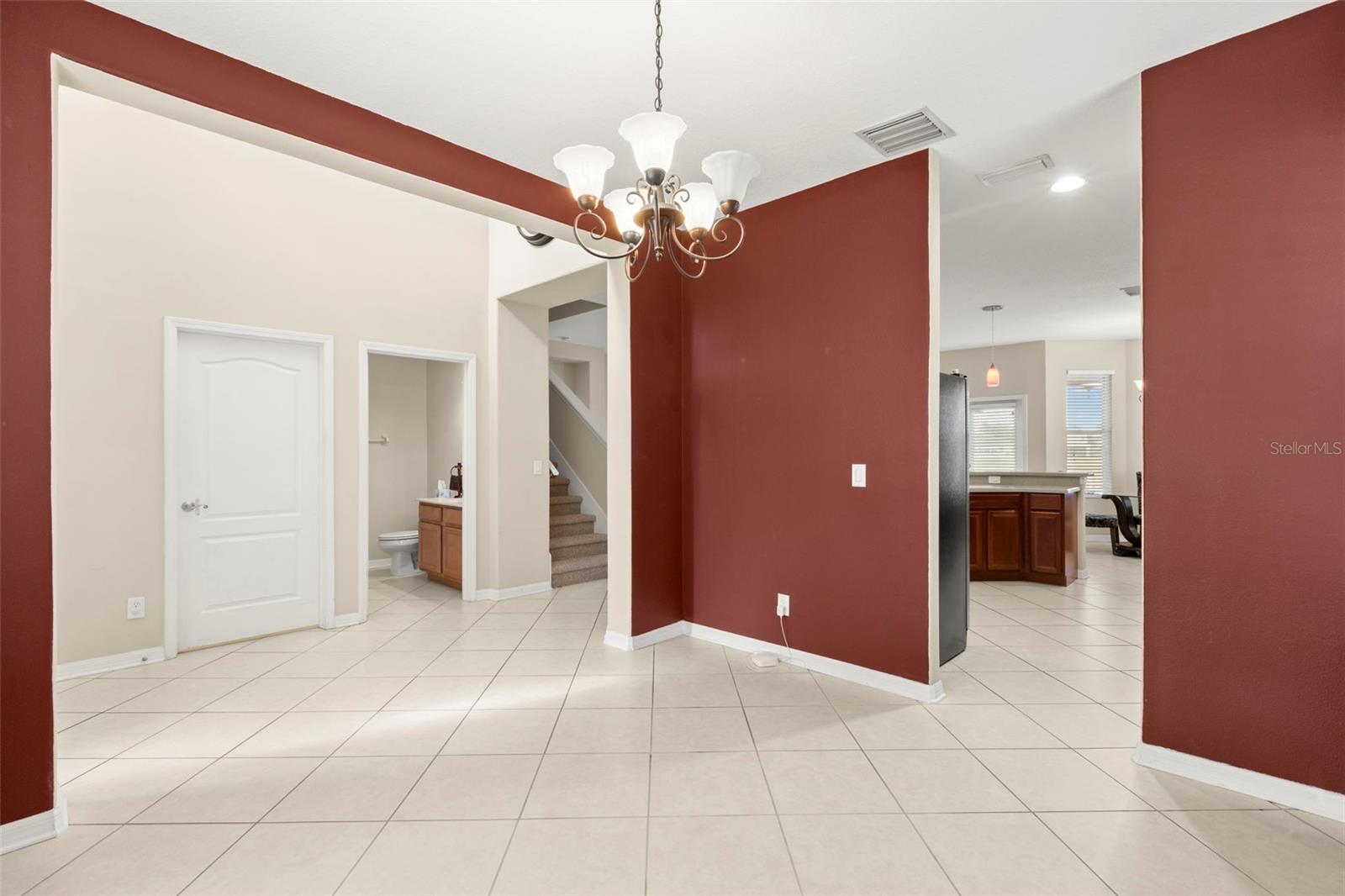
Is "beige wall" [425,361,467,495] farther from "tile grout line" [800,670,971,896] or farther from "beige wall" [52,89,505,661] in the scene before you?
"tile grout line" [800,670,971,896]

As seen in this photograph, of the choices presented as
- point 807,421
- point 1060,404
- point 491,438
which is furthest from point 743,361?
point 1060,404

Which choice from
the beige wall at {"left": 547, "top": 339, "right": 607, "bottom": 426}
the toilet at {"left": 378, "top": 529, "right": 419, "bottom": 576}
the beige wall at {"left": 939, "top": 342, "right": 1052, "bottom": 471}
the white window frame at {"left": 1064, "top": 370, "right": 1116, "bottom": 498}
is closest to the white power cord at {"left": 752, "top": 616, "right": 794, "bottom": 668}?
the toilet at {"left": 378, "top": 529, "right": 419, "bottom": 576}

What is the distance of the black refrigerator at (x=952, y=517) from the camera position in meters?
3.45

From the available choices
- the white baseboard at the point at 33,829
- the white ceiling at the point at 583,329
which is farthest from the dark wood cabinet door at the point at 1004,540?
→ the white baseboard at the point at 33,829

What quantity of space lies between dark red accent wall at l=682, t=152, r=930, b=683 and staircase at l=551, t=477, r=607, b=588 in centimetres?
192

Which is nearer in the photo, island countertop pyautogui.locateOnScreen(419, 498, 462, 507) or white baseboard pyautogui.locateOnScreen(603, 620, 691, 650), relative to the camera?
white baseboard pyautogui.locateOnScreen(603, 620, 691, 650)

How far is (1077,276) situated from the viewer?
5461 millimetres

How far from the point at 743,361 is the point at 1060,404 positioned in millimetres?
6639

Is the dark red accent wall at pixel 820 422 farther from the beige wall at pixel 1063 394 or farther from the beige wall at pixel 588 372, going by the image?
the beige wall at pixel 1063 394

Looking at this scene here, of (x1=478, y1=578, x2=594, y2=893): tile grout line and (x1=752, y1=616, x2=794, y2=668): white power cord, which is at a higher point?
(x1=752, y1=616, x2=794, y2=668): white power cord

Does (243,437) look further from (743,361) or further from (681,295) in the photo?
(743,361)

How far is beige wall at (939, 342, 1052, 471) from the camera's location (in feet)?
27.5

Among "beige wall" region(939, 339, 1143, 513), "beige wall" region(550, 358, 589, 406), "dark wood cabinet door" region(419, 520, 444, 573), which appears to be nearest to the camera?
"dark wood cabinet door" region(419, 520, 444, 573)

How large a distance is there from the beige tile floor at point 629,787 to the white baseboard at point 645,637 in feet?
0.64
